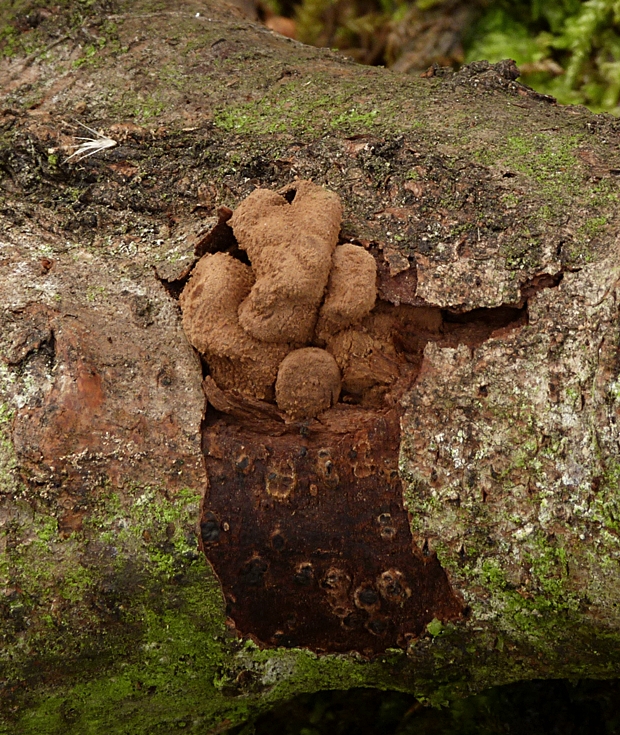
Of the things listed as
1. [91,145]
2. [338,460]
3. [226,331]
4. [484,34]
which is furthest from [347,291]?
[484,34]

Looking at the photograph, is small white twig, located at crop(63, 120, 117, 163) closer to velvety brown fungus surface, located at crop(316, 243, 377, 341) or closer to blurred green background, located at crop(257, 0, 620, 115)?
velvety brown fungus surface, located at crop(316, 243, 377, 341)

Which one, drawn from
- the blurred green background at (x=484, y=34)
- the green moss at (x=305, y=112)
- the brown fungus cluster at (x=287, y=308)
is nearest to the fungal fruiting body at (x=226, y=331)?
the brown fungus cluster at (x=287, y=308)

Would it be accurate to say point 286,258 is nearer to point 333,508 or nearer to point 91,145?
point 333,508

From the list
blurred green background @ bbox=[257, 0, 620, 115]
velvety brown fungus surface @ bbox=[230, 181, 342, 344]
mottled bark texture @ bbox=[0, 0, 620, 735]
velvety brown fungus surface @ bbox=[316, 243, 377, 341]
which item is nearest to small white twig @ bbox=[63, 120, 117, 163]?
mottled bark texture @ bbox=[0, 0, 620, 735]

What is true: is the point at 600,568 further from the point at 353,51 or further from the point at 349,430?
the point at 353,51

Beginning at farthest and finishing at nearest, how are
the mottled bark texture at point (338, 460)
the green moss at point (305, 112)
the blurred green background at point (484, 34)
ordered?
the blurred green background at point (484, 34)
the green moss at point (305, 112)
the mottled bark texture at point (338, 460)

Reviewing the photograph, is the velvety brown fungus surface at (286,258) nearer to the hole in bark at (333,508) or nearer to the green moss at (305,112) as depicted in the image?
the hole in bark at (333,508)
